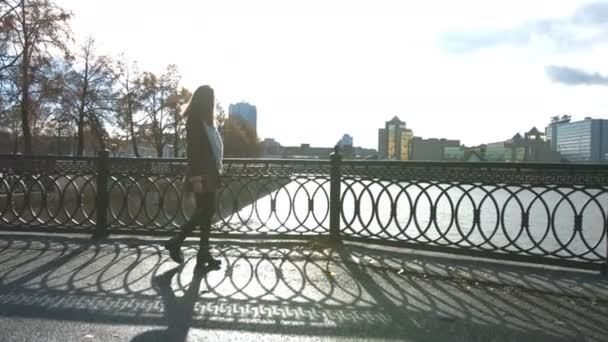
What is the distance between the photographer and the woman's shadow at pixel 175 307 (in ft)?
12.3

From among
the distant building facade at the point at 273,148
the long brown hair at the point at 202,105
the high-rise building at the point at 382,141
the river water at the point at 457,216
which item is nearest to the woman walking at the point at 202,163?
the long brown hair at the point at 202,105

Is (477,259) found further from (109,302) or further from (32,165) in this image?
(32,165)

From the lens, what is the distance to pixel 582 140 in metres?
33.3

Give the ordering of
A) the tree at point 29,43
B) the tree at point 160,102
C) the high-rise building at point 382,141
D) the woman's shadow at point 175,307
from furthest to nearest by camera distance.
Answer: the high-rise building at point 382,141
the tree at point 160,102
the tree at point 29,43
the woman's shadow at point 175,307

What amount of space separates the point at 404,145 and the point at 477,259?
6645 centimetres

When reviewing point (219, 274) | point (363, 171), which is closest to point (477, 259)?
point (363, 171)

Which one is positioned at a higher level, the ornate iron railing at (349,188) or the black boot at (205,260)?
the ornate iron railing at (349,188)

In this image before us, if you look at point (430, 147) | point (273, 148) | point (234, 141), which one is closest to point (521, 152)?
point (430, 147)

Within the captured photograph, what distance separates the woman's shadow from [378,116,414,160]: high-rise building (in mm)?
65515

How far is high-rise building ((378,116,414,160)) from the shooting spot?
7144cm

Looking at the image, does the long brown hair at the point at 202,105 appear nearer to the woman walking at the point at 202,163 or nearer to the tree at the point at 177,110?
the woman walking at the point at 202,163

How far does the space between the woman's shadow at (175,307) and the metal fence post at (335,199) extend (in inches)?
83.2

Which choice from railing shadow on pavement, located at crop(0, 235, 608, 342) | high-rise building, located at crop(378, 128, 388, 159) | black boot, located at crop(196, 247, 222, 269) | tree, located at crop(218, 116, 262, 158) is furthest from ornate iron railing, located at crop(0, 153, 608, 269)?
high-rise building, located at crop(378, 128, 388, 159)

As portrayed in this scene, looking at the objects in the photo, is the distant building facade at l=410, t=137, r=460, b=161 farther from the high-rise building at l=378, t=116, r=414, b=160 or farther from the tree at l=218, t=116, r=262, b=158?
the tree at l=218, t=116, r=262, b=158
